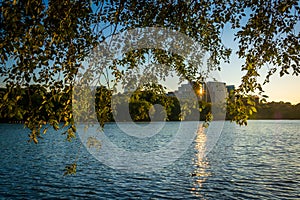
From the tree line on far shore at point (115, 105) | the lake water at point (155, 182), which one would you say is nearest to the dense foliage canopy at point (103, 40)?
the tree line on far shore at point (115, 105)

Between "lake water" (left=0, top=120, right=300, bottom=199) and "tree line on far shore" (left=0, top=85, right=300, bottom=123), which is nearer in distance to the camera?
"tree line on far shore" (left=0, top=85, right=300, bottom=123)

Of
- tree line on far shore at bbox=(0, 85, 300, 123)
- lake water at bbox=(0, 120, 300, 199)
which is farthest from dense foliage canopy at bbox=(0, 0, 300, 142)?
lake water at bbox=(0, 120, 300, 199)

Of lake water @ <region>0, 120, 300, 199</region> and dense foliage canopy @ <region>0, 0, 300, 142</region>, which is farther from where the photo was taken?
lake water @ <region>0, 120, 300, 199</region>

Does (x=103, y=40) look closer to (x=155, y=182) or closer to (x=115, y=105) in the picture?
(x=115, y=105)

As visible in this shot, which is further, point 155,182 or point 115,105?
point 155,182

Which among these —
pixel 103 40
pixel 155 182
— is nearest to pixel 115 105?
pixel 103 40

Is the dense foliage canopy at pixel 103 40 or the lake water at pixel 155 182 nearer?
the dense foliage canopy at pixel 103 40

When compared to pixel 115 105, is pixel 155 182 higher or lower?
lower

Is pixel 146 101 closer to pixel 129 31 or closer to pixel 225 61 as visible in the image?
pixel 129 31

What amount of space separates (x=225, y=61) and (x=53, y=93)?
5223mm

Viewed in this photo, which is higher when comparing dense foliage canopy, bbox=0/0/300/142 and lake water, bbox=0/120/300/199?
dense foliage canopy, bbox=0/0/300/142

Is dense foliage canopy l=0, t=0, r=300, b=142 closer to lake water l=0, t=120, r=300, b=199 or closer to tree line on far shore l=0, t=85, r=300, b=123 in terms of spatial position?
tree line on far shore l=0, t=85, r=300, b=123

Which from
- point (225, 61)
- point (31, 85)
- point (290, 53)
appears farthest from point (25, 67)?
point (225, 61)

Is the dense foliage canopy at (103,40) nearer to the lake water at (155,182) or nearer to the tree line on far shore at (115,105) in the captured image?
the tree line on far shore at (115,105)
